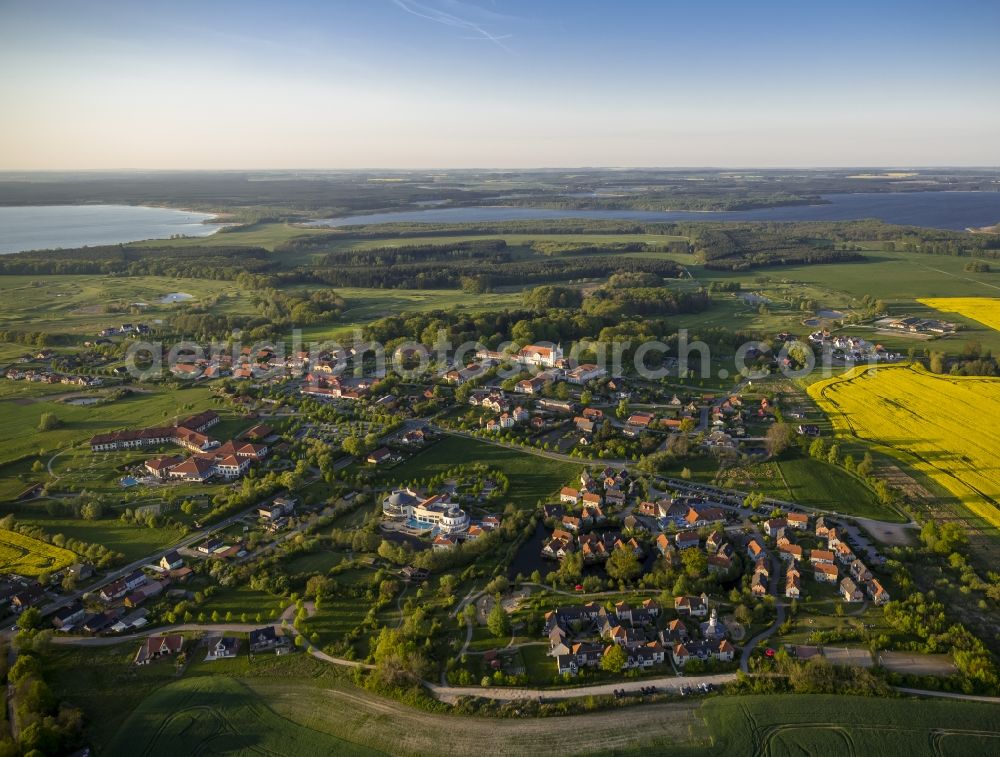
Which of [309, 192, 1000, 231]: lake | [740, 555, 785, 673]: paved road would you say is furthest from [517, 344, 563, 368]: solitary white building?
[309, 192, 1000, 231]: lake

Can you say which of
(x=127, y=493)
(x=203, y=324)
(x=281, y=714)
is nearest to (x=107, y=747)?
(x=281, y=714)

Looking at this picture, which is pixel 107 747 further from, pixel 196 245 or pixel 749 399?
pixel 196 245

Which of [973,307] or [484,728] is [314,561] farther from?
[973,307]

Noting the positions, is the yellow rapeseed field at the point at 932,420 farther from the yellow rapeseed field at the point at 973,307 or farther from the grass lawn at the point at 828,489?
the yellow rapeseed field at the point at 973,307

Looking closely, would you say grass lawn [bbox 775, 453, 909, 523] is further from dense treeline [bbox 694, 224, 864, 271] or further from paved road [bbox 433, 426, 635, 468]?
dense treeline [bbox 694, 224, 864, 271]

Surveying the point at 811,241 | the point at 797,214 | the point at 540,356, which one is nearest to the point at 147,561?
the point at 540,356

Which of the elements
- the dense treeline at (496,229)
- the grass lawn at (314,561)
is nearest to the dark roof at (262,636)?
the grass lawn at (314,561)

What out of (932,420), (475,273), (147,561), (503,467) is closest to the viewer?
(147,561)
